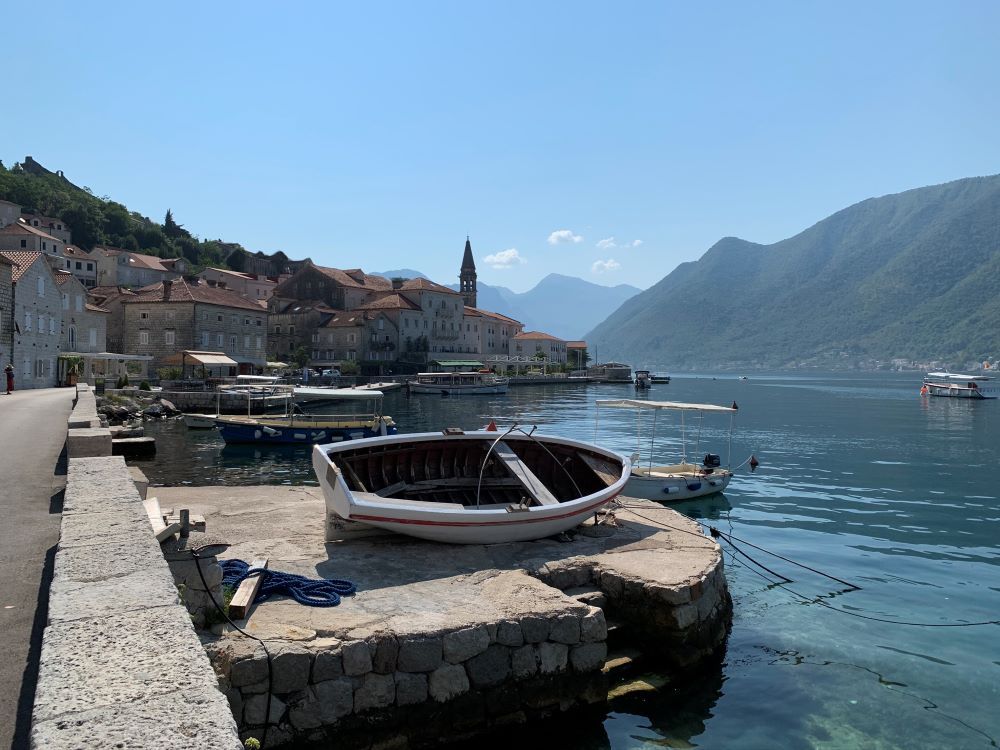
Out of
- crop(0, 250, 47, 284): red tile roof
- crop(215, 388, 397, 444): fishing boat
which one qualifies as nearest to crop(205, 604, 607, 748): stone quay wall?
crop(215, 388, 397, 444): fishing boat

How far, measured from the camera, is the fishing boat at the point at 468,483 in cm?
941

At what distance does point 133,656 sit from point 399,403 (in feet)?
211

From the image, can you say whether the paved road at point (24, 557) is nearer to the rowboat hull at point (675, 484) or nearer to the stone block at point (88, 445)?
the stone block at point (88, 445)

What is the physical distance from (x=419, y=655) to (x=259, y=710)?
1.50 m

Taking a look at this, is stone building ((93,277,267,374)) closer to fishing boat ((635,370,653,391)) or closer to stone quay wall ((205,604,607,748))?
fishing boat ((635,370,653,391))

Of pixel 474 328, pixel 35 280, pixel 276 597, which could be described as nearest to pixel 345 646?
pixel 276 597

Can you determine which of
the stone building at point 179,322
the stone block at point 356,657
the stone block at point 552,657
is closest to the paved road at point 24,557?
the stone block at point 356,657

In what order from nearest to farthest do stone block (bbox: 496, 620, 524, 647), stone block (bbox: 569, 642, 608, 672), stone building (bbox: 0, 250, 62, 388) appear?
stone block (bbox: 496, 620, 524, 647)
stone block (bbox: 569, 642, 608, 672)
stone building (bbox: 0, 250, 62, 388)

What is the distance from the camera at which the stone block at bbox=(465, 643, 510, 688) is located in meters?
7.01

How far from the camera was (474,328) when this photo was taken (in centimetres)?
11562

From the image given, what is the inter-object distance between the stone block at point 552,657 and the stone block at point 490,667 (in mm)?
422

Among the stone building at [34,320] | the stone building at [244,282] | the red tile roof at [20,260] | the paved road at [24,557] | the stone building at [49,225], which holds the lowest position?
the paved road at [24,557]

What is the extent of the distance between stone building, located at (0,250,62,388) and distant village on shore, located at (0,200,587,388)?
90 mm

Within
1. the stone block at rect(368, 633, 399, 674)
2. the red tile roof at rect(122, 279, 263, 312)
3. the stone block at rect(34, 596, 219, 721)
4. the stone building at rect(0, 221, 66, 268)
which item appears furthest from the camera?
the stone building at rect(0, 221, 66, 268)
